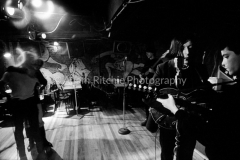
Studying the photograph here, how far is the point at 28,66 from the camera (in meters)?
2.45

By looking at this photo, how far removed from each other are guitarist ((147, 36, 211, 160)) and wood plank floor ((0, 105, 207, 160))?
14.6 inches

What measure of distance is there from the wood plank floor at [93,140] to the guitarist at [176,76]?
0.37m

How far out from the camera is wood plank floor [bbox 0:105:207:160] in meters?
2.65

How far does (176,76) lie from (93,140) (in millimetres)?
2596

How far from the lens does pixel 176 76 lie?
1.73 meters

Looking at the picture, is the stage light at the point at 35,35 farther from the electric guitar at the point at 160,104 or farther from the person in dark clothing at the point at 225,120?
the person in dark clothing at the point at 225,120

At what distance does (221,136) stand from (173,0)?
11.7 feet

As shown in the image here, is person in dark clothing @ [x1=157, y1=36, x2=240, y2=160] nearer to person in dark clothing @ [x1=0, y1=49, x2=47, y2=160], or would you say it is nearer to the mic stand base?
person in dark clothing @ [x1=0, y1=49, x2=47, y2=160]

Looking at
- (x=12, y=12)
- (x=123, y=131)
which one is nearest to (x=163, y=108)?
(x=123, y=131)

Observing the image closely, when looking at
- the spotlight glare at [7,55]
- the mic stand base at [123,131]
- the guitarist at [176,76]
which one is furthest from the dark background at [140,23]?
the mic stand base at [123,131]

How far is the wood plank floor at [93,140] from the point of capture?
104 inches

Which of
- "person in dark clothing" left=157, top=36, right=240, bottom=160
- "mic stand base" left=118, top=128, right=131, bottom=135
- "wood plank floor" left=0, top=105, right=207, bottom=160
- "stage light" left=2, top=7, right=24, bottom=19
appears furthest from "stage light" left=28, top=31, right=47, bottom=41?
"person in dark clothing" left=157, top=36, right=240, bottom=160

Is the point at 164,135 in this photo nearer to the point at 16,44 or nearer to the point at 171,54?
the point at 171,54

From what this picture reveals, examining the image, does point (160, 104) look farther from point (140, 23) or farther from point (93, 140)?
point (140, 23)
